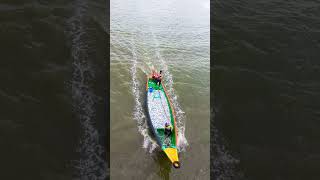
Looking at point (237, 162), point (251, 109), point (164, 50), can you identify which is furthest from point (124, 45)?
point (237, 162)

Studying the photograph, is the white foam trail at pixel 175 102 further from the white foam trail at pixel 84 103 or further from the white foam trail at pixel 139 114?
the white foam trail at pixel 84 103

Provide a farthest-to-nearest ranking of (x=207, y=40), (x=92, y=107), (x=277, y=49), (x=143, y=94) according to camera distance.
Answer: (x=207, y=40)
(x=277, y=49)
(x=143, y=94)
(x=92, y=107)

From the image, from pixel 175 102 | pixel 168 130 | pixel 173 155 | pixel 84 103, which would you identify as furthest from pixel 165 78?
pixel 173 155

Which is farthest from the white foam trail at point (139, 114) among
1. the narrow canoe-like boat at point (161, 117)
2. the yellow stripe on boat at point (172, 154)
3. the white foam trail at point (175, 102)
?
the white foam trail at point (175, 102)

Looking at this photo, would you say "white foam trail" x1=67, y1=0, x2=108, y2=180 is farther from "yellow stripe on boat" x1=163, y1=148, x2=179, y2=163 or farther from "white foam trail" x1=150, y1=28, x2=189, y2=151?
"white foam trail" x1=150, y1=28, x2=189, y2=151

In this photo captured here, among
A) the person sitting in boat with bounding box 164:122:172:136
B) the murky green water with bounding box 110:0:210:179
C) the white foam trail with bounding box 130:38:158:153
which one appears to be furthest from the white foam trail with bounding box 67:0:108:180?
the person sitting in boat with bounding box 164:122:172:136

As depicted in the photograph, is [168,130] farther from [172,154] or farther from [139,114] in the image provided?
[139,114]

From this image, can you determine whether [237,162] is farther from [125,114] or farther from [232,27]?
[232,27]
